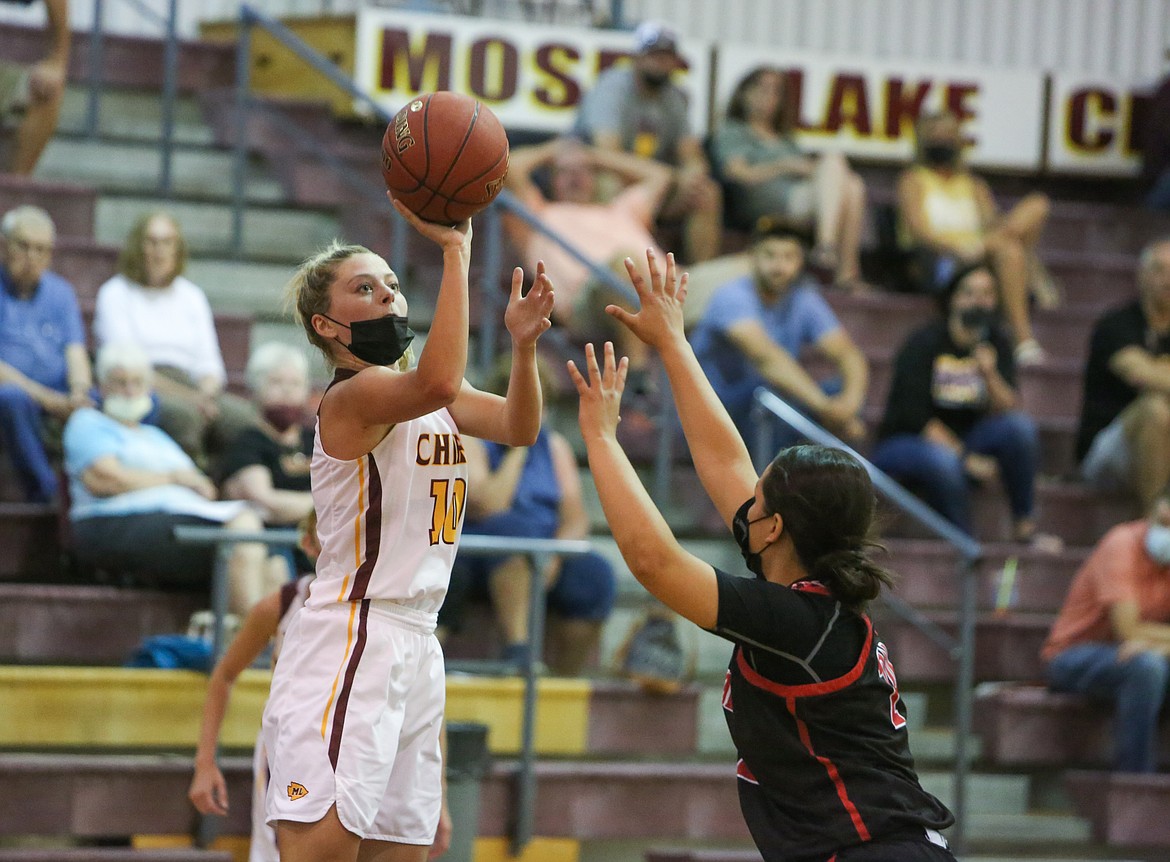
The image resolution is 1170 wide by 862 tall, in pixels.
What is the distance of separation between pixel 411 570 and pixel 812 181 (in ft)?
19.8

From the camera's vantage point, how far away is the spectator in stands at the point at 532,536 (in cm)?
652

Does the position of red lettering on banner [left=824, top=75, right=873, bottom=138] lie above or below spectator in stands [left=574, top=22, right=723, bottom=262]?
above

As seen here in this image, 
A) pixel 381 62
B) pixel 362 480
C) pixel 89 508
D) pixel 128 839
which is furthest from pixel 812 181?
pixel 362 480

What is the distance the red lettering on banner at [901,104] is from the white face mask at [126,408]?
18.9 ft

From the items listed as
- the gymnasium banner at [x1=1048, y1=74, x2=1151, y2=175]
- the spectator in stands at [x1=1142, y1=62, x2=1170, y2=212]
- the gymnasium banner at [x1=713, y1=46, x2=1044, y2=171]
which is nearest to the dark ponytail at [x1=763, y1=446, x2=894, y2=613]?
the gymnasium banner at [x1=713, y1=46, x2=1044, y2=171]

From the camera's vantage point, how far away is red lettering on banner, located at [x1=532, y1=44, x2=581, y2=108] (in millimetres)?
9992

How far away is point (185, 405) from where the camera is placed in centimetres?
679

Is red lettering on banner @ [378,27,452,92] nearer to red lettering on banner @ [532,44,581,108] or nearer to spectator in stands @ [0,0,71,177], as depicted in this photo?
red lettering on banner @ [532,44,581,108]

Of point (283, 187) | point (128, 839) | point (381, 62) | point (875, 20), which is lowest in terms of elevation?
point (128, 839)

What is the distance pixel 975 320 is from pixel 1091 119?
12.5ft

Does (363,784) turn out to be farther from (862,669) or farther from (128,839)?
(128,839)

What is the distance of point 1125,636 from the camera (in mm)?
6977

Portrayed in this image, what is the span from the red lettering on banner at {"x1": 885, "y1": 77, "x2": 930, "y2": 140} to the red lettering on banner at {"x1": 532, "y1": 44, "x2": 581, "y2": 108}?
1996mm

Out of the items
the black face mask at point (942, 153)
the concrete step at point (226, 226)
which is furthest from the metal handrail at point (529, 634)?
the black face mask at point (942, 153)
